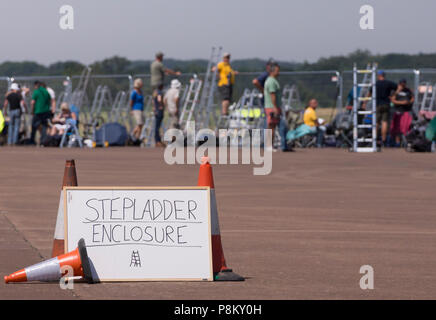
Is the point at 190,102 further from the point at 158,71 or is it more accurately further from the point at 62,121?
the point at 62,121

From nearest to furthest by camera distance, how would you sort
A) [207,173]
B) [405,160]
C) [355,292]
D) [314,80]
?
[355,292] → [207,173] → [405,160] → [314,80]

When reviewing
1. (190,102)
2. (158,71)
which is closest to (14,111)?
(158,71)

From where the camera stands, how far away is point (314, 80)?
35656mm

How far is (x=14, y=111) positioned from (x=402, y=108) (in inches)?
457

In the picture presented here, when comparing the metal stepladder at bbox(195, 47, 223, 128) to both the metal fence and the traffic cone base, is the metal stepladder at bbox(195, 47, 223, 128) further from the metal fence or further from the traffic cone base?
the traffic cone base

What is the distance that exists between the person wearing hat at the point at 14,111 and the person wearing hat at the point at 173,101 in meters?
4.59

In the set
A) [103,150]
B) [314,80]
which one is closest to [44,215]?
[103,150]

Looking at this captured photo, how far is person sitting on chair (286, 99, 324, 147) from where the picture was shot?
31120 mm

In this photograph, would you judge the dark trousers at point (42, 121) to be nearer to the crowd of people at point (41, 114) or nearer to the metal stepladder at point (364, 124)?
the crowd of people at point (41, 114)

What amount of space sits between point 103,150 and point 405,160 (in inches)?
352

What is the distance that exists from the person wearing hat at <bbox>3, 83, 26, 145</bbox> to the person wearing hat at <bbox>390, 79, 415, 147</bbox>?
443 inches
